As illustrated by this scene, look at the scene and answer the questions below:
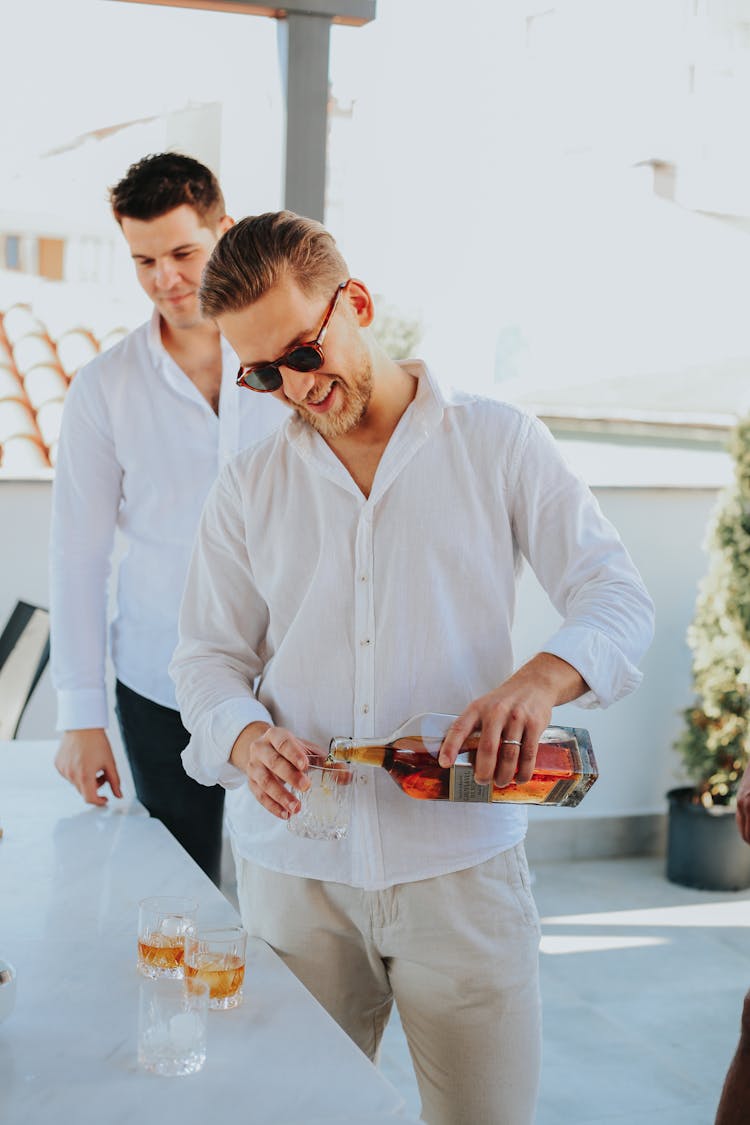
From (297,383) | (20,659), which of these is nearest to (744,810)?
(297,383)

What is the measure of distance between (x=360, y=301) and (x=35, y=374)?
122 inches

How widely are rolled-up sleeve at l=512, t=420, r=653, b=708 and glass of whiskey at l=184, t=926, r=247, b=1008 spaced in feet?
1.70

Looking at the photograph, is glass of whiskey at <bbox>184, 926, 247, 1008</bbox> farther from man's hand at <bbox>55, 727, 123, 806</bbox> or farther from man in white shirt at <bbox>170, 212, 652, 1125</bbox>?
man's hand at <bbox>55, 727, 123, 806</bbox>

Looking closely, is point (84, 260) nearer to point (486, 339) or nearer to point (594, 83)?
point (486, 339)

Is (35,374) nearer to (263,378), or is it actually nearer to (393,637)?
(263,378)

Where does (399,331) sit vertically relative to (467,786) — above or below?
above

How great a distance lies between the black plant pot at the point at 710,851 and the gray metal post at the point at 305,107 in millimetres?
2595

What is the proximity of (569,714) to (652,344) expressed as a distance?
6.46 feet

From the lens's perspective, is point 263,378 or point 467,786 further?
point 263,378

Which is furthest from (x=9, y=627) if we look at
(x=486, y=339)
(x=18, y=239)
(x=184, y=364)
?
(x=486, y=339)

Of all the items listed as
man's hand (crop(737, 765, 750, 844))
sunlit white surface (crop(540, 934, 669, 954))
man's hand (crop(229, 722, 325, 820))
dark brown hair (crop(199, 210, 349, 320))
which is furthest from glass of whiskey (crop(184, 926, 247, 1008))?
sunlit white surface (crop(540, 934, 669, 954))

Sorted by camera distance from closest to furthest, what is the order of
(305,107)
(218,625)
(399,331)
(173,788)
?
(218,625)
(173,788)
(305,107)
(399,331)

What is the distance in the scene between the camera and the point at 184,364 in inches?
94.7

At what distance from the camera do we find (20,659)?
10.4 ft
